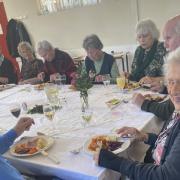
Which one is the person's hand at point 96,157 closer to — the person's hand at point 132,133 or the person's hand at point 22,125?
the person's hand at point 132,133

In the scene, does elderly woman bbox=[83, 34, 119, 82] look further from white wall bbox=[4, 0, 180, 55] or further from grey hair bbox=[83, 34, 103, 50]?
white wall bbox=[4, 0, 180, 55]

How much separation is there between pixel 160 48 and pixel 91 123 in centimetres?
139

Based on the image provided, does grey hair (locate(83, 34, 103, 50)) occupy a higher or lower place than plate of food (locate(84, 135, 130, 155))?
higher

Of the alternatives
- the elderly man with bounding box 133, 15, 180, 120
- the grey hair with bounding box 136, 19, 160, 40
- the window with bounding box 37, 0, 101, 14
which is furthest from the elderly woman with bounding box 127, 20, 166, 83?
the window with bounding box 37, 0, 101, 14

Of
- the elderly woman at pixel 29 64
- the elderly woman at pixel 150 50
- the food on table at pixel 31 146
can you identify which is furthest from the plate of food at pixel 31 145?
the elderly woman at pixel 29 64

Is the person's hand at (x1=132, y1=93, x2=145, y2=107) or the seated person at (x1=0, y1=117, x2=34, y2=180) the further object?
the person's hand at (x1=132, y1=93, x2=145, y2=107)

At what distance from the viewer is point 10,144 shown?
156 centimetres

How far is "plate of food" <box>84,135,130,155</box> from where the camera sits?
4.47 feet

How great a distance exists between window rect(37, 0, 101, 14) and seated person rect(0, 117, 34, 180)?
4065 mm

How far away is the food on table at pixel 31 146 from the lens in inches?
58.2

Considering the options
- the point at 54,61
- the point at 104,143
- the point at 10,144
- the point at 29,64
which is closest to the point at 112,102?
the point at 104,143

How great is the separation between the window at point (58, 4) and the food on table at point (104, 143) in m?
4.25

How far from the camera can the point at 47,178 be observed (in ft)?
4.48

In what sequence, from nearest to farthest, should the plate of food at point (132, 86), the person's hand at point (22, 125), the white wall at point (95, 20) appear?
1. the person's hand at point (22, 125)
2. the plate of food at point (132, 86)
3. the white wall at point (95, 20)
